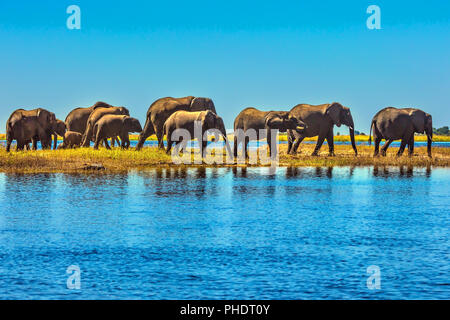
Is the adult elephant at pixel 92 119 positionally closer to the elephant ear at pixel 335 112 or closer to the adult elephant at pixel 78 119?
the adult elephant at pixel 78 119

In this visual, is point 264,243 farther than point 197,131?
No

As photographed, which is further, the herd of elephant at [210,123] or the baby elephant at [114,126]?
the baby elephant at [114,126]

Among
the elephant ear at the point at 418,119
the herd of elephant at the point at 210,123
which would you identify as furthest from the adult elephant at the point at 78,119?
the elephant ear at the point at 418,119

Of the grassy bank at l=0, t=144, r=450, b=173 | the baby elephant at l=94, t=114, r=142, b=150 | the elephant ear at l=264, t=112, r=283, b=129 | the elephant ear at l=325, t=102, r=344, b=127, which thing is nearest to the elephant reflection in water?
the grassy bank at l=0, t=144, r=450, b=173

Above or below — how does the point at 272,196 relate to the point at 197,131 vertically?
below

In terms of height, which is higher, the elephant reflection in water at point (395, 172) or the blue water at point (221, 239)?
the elephant reflection in water at point (395, 172)

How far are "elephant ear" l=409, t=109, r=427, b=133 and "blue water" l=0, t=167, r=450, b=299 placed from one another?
1392cm

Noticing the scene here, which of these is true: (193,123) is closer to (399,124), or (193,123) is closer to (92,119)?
(92,119)

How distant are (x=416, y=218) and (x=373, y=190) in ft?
19.7

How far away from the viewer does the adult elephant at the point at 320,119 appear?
1479 inches

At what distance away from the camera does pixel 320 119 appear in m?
37.6

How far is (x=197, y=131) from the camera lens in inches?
1251

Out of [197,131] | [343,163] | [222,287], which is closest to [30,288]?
[222,287]

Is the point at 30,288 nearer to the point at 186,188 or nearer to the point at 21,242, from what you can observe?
the point at 21,242
